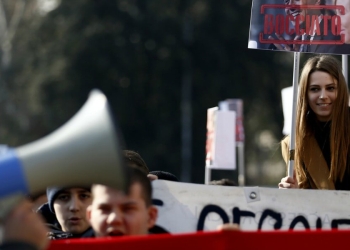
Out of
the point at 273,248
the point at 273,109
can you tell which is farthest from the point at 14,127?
the point at 273,248

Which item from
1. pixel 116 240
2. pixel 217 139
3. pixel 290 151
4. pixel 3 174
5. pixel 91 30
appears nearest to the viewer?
pixel 3 174

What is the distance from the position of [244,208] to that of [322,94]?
3.60 feet

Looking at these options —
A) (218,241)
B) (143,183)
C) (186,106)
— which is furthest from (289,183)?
(186,106)

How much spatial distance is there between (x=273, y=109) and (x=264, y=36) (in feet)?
109

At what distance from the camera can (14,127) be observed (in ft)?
127

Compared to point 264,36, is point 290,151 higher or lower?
lower

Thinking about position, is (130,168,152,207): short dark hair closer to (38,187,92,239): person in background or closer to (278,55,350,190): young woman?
(38,187,92,239): person in background

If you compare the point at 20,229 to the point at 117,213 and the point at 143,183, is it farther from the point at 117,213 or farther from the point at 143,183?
the point at 143,183

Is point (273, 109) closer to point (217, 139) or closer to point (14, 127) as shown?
point (14, 127)

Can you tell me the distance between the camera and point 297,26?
229 inches

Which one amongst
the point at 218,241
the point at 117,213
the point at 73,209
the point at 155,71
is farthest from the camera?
the point at 155,71

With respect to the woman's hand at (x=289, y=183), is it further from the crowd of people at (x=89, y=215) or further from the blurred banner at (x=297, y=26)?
the blurred banner at (x=297, y=26)

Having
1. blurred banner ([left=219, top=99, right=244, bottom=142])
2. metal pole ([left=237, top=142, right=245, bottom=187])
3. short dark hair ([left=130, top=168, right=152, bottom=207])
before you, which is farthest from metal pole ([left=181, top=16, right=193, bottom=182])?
short dark hair ([left=130, top=168, right=152, bottom=207])

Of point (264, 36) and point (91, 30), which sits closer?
point (264, 36)
